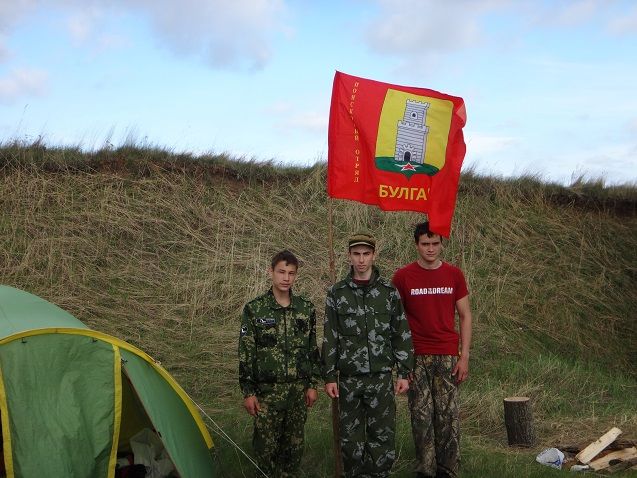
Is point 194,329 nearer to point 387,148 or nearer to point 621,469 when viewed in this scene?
point 387,148

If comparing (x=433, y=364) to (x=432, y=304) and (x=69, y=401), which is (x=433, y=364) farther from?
(x=69, y=401)

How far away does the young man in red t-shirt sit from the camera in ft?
18.0

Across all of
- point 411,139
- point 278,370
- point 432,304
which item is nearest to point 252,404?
point 278,370

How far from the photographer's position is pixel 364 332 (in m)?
5.23

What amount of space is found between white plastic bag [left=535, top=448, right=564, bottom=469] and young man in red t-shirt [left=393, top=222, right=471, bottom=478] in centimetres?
117

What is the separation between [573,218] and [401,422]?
845cm

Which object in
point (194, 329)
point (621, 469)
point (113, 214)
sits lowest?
point (621, 469)

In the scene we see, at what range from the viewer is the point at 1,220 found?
1143 centimetres

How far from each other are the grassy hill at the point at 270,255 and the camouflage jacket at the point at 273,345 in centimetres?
268

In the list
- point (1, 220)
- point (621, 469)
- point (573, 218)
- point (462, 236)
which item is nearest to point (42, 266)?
point (1, 220)

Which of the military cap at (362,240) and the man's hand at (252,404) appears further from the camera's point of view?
the military cap at (362,240)

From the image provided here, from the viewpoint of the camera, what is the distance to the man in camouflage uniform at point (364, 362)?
519cm

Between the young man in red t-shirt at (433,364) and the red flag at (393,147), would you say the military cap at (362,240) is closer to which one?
the young man in red t-shirt at (433,364)

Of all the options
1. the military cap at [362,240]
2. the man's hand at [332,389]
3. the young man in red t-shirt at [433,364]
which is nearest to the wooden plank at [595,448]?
the young man in red t-shirt at [433,364]
